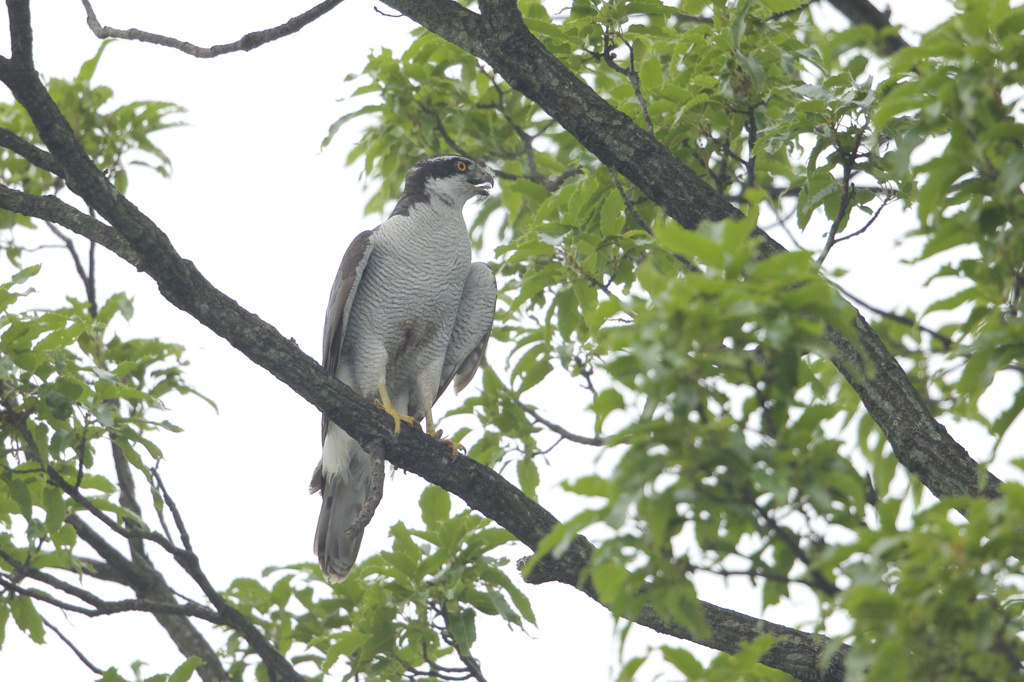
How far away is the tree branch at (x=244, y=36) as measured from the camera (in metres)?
3.70

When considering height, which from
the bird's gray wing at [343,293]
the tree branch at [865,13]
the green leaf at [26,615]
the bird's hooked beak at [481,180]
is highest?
the bird's hooked beak at [481,180]

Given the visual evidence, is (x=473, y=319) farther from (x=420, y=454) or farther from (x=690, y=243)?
(x=690, y=243)

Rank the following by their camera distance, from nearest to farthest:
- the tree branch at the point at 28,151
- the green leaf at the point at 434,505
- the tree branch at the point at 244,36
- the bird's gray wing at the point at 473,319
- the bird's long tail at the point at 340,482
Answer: the tree branch at the point at 28,151
the tree branch at the point at 244,36
the green leaf at the point at 434,505
the bird's long tail at the point at 340,482
the bird's gray wing at the point at 473,319

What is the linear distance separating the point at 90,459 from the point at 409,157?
3306 millimetres

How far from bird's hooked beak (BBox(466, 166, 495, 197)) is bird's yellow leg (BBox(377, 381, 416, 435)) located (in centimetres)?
149

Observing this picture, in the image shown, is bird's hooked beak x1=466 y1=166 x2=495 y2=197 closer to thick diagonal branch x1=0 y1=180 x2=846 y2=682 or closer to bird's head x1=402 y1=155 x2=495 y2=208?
bird's head x1=402 y1=155 x2=495 y2=208

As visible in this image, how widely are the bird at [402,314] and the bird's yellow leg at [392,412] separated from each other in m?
0.03

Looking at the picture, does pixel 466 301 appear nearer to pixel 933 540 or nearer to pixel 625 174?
pixel 625 174

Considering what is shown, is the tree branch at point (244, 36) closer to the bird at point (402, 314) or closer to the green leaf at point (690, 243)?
the bird at point (402, 314)

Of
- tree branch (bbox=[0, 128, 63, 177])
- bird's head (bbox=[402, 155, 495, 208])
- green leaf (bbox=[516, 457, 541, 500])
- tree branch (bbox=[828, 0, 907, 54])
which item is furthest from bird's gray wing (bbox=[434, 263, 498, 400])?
tree branch (bbox=[0, 128, 63, 177])

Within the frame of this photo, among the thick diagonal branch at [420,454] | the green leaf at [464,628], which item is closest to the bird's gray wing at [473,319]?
the thick diagonal branch at [420,454]

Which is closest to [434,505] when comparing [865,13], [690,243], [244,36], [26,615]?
[26,615]

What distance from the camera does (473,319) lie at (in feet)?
20.8

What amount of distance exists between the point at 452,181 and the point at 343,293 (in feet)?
3.66
